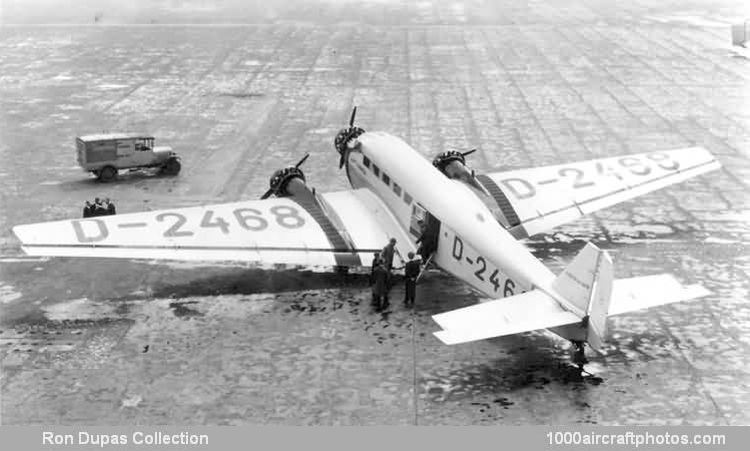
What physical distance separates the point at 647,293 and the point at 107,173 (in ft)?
77.9

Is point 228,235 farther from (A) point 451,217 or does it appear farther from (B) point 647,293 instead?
(B) point 647,293

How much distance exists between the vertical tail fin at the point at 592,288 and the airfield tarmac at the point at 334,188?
1578mm

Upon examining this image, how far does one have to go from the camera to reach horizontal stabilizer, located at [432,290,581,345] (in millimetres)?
20703

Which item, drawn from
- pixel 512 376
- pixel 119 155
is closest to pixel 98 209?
pixel 119 155

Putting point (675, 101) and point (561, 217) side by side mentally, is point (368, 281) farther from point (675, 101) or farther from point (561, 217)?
point (675, 101)

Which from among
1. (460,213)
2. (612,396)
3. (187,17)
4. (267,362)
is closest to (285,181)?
(460,213)

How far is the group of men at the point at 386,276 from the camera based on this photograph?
26.3 meters

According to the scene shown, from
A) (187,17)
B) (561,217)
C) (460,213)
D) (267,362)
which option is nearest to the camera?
(267,362)

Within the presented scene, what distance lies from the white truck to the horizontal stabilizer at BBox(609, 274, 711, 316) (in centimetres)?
2232

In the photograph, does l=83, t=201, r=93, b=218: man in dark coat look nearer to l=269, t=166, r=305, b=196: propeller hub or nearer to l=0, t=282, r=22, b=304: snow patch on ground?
l=0, t=282, r=22, b=304: snow patch on ground

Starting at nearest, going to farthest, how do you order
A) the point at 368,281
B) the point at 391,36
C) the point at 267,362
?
the point at 267,362, the point at 368,281, the point at 391,36

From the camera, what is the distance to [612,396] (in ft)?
71.5

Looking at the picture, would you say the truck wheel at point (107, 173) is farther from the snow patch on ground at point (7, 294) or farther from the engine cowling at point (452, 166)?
the engine cowling at point (452, 166)

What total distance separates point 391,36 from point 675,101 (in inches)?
1129
